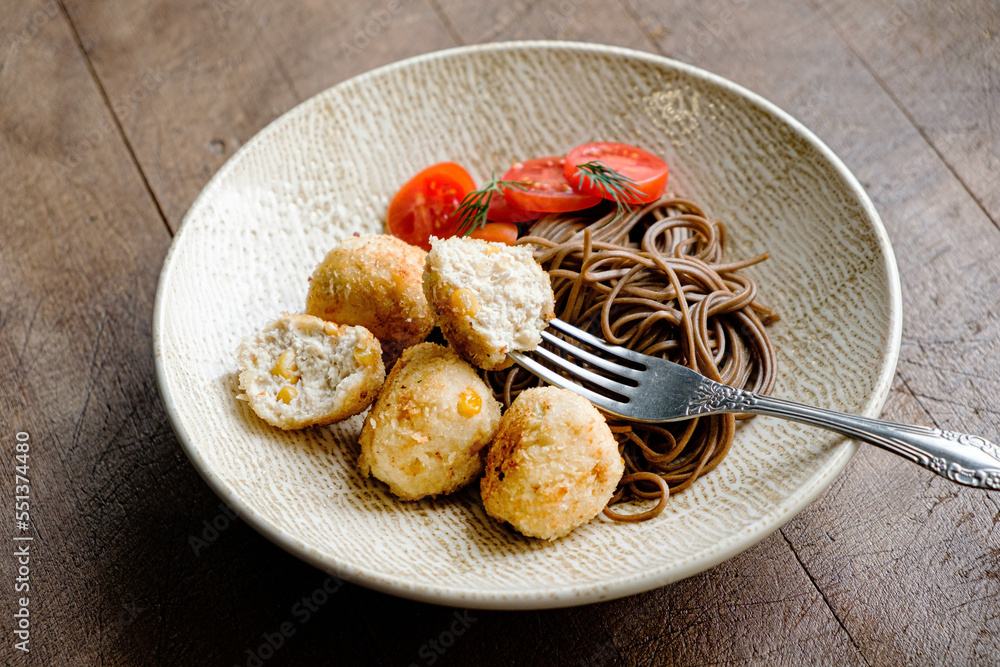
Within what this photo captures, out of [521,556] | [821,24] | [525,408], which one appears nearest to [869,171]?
[821,24]

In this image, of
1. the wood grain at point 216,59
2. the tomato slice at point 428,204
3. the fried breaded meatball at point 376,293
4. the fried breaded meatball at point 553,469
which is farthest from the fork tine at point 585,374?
Result: the wood grain at point 216,59

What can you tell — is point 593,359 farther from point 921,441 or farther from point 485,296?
point 921,441

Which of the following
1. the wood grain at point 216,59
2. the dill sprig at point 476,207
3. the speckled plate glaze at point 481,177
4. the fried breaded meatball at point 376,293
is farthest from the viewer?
the wood grain at point 216,59

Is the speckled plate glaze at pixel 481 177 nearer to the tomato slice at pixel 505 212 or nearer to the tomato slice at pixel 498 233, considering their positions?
the tomato slice at pixel 505 212

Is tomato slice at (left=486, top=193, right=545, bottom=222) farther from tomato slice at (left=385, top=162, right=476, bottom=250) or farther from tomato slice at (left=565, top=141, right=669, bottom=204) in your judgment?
tomato slice at (left=565, top=141, right=669, bottom=204)

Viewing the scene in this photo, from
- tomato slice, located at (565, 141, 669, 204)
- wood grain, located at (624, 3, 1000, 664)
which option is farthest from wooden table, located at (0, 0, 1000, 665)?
tomato slice, located at (565, 141, 669, 204)

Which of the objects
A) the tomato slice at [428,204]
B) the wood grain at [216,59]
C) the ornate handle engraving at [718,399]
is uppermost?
the ornate handle engraving at [718,399]

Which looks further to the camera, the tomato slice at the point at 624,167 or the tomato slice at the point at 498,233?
the tomato slice at the point at 498,233
